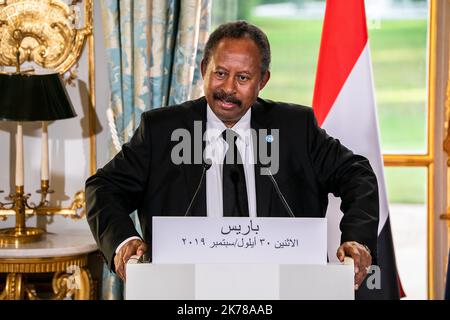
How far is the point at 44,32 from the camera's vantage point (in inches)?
179

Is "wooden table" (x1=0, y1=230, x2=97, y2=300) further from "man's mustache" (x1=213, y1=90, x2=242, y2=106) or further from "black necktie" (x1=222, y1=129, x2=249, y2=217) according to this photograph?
"man's mustache" (x1=213, y1=90, x2=242, y2=106)

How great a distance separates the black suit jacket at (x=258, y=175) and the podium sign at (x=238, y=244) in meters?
0.63

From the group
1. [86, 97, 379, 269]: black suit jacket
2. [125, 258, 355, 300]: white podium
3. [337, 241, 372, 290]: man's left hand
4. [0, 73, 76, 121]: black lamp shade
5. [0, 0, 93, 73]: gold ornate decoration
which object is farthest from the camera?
[0, 0, 93, 73]: gold ornate decoration

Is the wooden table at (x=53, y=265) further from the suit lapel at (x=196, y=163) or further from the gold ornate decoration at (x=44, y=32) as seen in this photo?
the suit lapel at (x=196, y=163)

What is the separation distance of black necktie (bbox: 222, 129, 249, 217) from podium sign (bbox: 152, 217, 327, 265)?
752 mm

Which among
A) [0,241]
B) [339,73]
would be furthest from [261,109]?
[0,241]

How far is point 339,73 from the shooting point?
4.13 metres

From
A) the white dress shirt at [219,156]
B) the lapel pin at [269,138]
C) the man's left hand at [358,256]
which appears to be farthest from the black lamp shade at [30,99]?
the man's left hand at [358,256]

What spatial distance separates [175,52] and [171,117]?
147cm

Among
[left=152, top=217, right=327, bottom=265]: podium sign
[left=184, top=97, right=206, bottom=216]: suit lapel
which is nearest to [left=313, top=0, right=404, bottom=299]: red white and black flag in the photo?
[left=184, top=97, right=206, bottom=216]: suit lapel

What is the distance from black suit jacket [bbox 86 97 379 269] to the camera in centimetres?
273

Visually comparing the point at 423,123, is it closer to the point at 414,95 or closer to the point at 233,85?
the point at 414,95

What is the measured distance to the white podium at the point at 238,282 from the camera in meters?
1.93

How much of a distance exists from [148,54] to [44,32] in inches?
23.5
